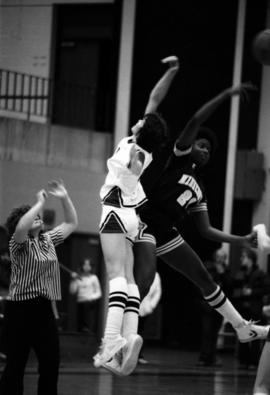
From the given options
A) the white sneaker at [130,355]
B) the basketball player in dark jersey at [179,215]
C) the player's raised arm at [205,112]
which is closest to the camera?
the white sneaker at [130,355]

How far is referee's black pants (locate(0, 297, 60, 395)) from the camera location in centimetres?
1130

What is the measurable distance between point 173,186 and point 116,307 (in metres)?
1.66

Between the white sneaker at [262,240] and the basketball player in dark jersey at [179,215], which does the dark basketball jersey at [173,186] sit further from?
the white sneaker at [262,240]

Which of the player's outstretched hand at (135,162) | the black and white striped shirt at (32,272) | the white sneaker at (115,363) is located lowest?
the white sneaker at (115,363)

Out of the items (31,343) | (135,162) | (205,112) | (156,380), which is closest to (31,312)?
(31,343)

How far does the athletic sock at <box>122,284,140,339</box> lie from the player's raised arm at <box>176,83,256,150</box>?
5.16ft

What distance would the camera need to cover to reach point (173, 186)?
12672 mm

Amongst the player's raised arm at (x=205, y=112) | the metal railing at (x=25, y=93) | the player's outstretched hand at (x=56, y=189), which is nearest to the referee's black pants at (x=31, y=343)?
the player's outstretched hand at (x=56, y=189)

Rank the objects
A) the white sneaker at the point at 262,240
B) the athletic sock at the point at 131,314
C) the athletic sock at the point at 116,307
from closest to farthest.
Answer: the white sneaker at the point at 262,240 → the athletic sock at the point at 116,307 → the athletic sock at the point at 131,314

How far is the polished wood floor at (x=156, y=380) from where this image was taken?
16.4 m

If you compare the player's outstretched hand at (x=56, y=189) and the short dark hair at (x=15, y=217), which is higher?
the player's outstretched hand at (x=56, y=189)

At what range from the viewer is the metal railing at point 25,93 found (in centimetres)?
2642

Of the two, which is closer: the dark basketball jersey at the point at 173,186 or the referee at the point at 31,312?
the referee at the point at 31,312

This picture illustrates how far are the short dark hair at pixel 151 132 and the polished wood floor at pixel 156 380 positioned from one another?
4191 mm
